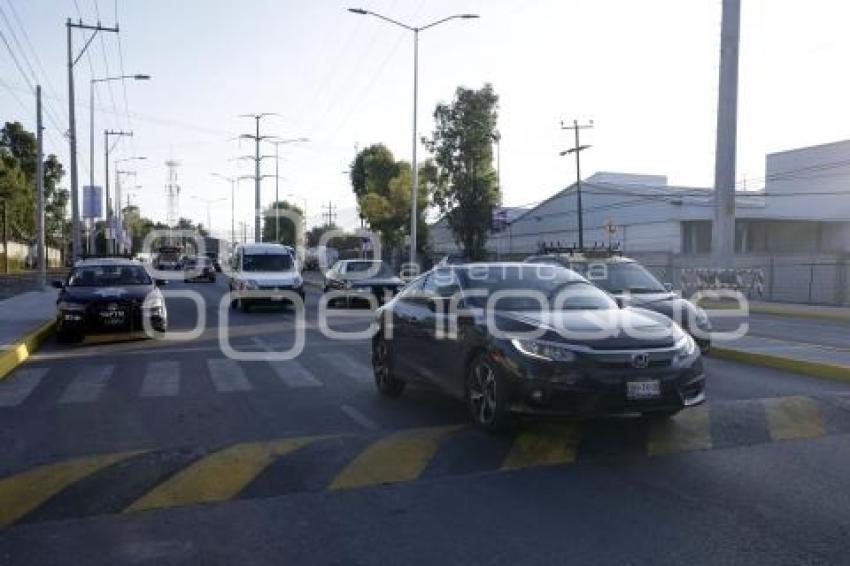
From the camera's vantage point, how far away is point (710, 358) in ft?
41.8

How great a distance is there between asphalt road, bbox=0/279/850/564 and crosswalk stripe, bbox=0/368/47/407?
4.9 inches

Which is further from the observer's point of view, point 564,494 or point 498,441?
point 498,441

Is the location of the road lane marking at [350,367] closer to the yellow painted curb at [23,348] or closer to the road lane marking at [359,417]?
the road lane marking at [359,417]

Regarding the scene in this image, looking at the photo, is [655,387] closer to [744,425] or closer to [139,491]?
[744,425]

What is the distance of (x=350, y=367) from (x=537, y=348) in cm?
545

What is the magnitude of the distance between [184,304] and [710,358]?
58.9ft

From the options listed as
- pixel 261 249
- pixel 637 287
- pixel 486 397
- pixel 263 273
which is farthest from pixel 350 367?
pixel 261 249

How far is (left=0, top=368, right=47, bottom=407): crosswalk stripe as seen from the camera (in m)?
9.74

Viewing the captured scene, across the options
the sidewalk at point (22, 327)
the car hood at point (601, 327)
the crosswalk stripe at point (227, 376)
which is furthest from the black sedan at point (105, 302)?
the car hood at point (601, 327)

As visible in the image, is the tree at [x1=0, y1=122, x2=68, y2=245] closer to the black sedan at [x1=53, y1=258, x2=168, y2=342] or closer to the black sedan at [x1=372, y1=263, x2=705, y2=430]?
the black sedan at [x1=53, y1=258, x2=168, y2=342]

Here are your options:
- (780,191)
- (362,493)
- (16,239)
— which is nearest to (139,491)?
(362,493)

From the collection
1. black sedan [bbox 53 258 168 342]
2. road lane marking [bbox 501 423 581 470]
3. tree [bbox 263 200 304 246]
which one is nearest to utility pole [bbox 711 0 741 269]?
black sedan [bbox 53 258 168 342]

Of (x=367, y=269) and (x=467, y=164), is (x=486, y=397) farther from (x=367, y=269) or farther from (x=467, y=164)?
(x=467, y=164)

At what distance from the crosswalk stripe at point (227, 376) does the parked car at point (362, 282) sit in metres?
12.9
